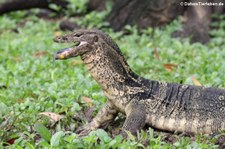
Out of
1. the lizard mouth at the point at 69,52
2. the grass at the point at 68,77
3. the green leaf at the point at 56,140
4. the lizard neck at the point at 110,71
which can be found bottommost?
the grass at the point at 68,77

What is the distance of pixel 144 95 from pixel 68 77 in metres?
2.32

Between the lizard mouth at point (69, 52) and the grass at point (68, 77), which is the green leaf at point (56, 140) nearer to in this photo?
the grass at point (68, 77)

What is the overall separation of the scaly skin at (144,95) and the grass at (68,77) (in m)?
0.19

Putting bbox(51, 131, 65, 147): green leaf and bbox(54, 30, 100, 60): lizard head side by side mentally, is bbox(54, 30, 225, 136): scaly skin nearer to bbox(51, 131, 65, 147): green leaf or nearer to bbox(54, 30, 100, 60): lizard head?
bbox(54, 30, 100, 60): lizard head

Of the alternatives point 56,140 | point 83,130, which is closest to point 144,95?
point 83,130

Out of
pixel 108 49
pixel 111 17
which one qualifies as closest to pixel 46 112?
pixel 108 49

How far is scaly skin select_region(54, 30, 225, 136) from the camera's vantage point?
517 cm

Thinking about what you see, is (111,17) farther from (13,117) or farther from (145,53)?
(13,117)

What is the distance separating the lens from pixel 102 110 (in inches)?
218

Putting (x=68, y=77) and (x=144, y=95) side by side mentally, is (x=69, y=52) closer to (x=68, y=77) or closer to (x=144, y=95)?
(x=144, y=95)

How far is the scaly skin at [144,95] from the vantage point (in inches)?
203

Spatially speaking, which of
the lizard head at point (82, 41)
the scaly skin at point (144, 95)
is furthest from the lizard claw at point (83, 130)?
the lizard head at point (82, 41)

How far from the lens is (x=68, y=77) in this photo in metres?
7.48

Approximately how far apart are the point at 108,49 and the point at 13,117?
1.08 metres
